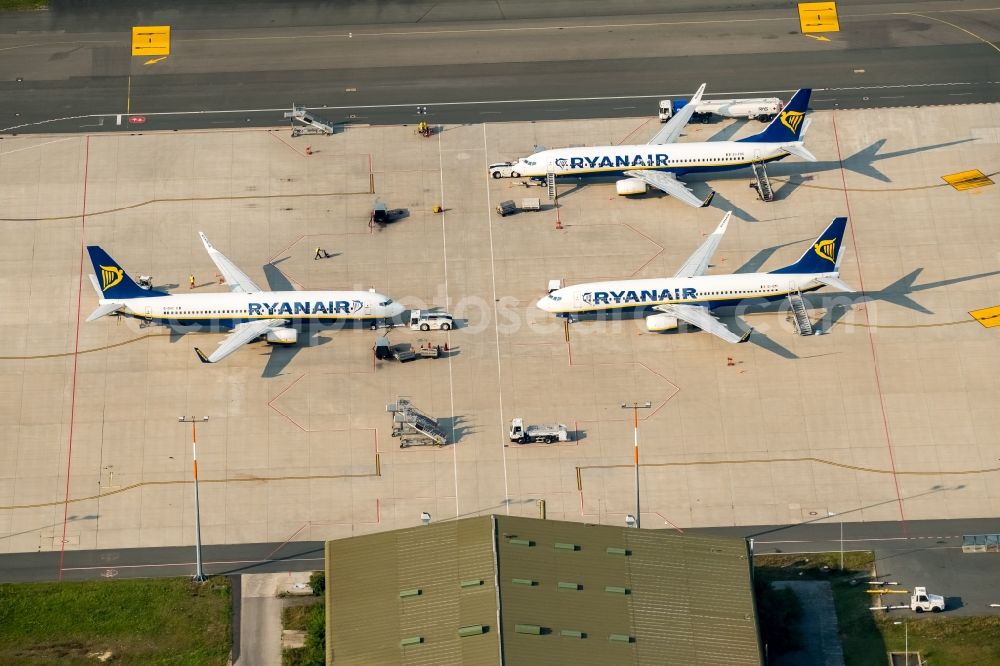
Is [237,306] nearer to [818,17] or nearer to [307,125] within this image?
[307,125]

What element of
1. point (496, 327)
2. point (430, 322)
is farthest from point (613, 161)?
point (430, 322)

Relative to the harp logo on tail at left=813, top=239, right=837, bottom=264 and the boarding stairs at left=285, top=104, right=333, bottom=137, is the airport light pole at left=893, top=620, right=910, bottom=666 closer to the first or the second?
the harp logo on tail at left=813, top=239, right=837, bottom=264

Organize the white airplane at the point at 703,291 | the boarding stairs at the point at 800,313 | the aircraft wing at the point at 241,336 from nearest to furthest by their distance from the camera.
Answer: the aircraft wing at the point at 241,336, the white airplane at the point at 703,291, the boarding stairs at the point at 800,313

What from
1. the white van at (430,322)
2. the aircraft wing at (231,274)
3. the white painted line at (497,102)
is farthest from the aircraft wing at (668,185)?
the aircraft wing at (231,274)

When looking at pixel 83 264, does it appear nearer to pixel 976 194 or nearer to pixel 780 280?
pixel 780 280

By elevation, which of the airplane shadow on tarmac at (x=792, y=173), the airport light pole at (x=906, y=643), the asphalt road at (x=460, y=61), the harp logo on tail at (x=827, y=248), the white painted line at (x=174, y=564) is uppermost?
the asphalt road at (x=460, y=61)

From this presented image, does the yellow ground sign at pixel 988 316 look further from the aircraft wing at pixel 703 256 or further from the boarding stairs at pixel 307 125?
the boarding stairs at pixel 307 125

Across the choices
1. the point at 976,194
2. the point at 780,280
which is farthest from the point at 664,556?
the point at 976,194
